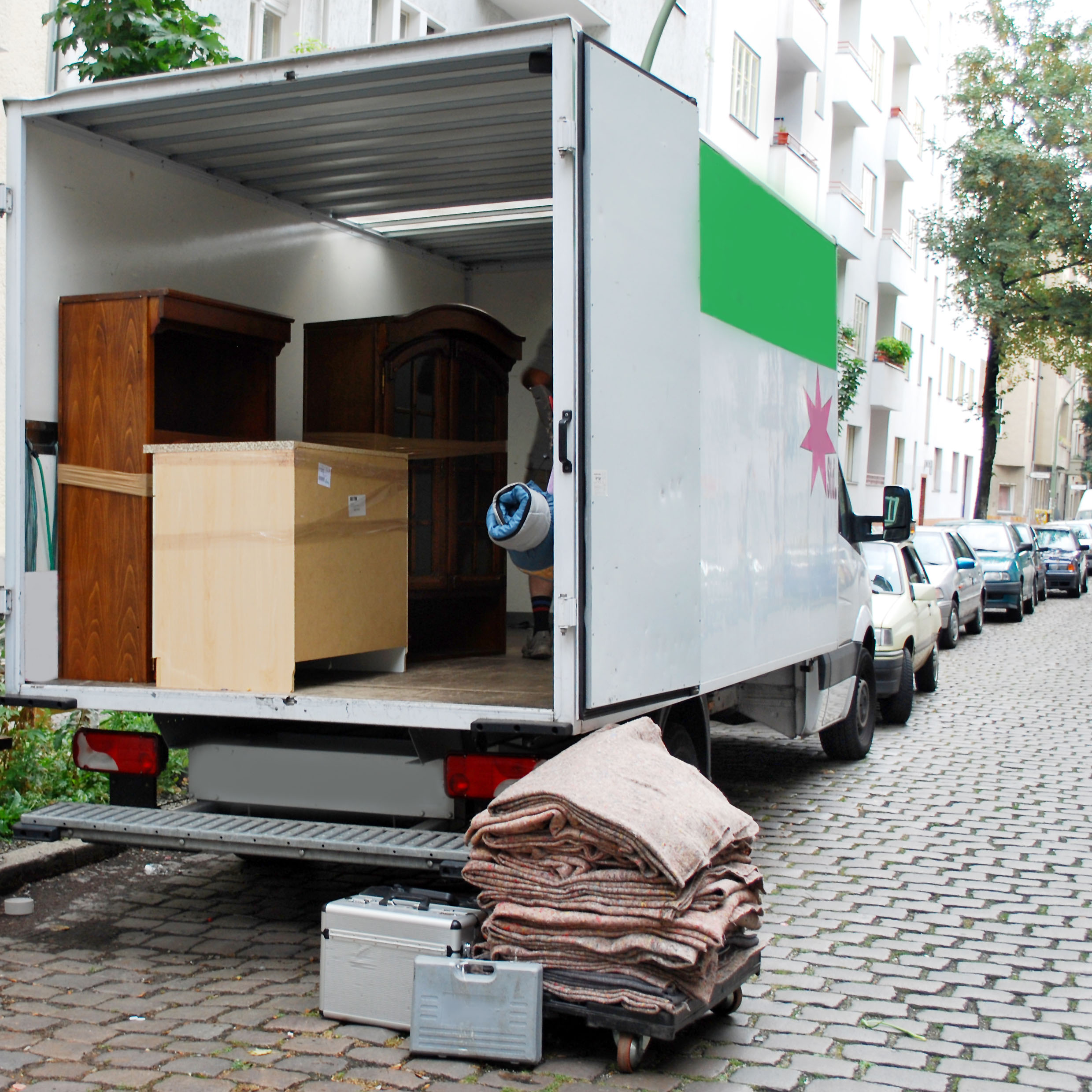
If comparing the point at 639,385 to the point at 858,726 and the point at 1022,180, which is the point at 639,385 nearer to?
the point at 858,726

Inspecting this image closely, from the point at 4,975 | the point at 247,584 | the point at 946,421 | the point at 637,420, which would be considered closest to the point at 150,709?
the point at 247,584

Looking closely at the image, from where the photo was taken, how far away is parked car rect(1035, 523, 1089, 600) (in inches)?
1221

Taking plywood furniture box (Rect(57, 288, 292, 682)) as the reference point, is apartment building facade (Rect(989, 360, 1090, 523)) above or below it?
above

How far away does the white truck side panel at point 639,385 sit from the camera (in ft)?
14.9

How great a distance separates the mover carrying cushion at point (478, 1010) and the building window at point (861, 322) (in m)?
30.2

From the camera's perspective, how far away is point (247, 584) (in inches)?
203

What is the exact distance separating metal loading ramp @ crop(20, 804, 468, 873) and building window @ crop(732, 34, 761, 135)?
69.0 feet

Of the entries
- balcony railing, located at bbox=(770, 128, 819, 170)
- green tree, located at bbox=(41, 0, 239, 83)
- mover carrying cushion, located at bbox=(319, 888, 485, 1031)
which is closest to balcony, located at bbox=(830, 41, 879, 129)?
balcony railing, located at bbox=(770, 128, 819, 170)

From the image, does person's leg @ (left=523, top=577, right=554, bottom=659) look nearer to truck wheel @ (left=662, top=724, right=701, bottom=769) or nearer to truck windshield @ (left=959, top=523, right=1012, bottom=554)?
truck wheel @ (left=662, top=724, right=701, bottom=769)

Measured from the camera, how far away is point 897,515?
9312mm

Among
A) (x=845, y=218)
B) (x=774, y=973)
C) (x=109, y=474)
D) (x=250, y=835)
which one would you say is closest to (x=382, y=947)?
(x=250, y=835)

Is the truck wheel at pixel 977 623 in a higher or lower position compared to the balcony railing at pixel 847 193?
lower

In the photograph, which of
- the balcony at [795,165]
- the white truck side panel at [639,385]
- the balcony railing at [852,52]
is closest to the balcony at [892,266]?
the balcony railing at [852,52]

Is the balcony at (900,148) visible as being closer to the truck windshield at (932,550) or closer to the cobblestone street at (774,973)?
the truck windshield at (932,550)
